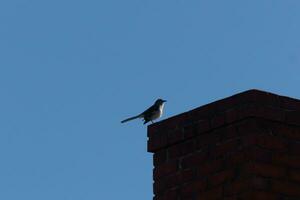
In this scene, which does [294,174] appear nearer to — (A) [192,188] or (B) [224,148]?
(B) [224,148]

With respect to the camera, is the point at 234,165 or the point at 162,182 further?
the point at 162,182

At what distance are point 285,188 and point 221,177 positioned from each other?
42 centimetres

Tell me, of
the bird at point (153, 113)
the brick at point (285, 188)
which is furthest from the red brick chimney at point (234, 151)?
the bird at point (153, 113)

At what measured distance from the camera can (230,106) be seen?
6.49 m

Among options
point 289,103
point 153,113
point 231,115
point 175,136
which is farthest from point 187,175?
point 153,113

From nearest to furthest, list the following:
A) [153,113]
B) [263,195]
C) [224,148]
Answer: [263,195]
[224,148]
[153,113]

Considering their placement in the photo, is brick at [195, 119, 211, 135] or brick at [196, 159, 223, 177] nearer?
brick at [196, 159, 223, 177]

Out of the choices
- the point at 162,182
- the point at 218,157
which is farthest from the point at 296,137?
the point at 162,182

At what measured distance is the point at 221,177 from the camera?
6289 mm

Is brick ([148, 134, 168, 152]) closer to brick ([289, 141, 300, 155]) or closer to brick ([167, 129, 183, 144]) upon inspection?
brick ([167, 129, 183, 144])

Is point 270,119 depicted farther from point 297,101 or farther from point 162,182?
point 162,182

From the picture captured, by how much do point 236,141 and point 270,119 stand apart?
0.89ft

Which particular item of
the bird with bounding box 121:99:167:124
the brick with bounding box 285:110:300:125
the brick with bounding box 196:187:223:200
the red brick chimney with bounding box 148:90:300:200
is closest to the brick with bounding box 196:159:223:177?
the red brick chimney with bounding box 148:90:300:200

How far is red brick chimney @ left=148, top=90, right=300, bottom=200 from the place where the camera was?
6152 mm
